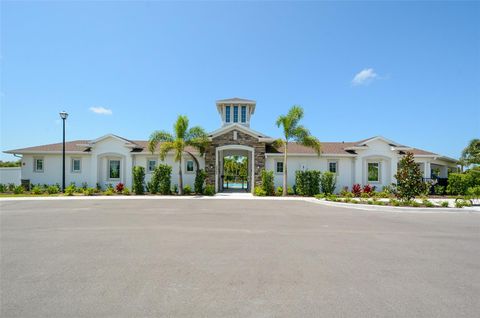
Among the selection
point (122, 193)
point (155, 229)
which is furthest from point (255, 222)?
point (122, 193)

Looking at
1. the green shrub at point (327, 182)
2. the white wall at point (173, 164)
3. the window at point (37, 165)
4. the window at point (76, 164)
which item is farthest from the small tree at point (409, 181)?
the window at point (37, 165)

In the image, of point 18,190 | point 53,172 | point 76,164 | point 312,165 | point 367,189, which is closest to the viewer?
point 18,190

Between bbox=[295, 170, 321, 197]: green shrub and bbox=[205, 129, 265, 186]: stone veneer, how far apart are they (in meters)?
3.12

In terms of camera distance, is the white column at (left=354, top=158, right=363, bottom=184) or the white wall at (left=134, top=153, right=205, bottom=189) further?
the white column at (left=354, top=158, right=363, bottom=184)

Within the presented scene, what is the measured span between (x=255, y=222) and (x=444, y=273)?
5718mm

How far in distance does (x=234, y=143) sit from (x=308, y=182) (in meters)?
6.81

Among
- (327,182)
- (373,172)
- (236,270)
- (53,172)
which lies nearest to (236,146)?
(327,182)

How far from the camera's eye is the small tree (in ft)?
46.9

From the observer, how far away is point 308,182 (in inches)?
782

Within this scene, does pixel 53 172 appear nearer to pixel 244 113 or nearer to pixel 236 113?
pixel 236 113

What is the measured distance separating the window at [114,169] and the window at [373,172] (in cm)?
2276

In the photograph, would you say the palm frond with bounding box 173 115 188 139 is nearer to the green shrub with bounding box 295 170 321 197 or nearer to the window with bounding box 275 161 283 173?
the window with bounding box 275 161 283 173

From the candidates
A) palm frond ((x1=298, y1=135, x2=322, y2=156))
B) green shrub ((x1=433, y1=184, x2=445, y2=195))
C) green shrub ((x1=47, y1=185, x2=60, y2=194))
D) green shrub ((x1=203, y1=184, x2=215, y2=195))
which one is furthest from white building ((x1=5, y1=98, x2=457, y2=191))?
green shrub ((x1=433, y1=184, x2=445, y2=195))

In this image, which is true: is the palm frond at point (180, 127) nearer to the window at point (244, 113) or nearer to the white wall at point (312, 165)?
the window at point (244, 113)
